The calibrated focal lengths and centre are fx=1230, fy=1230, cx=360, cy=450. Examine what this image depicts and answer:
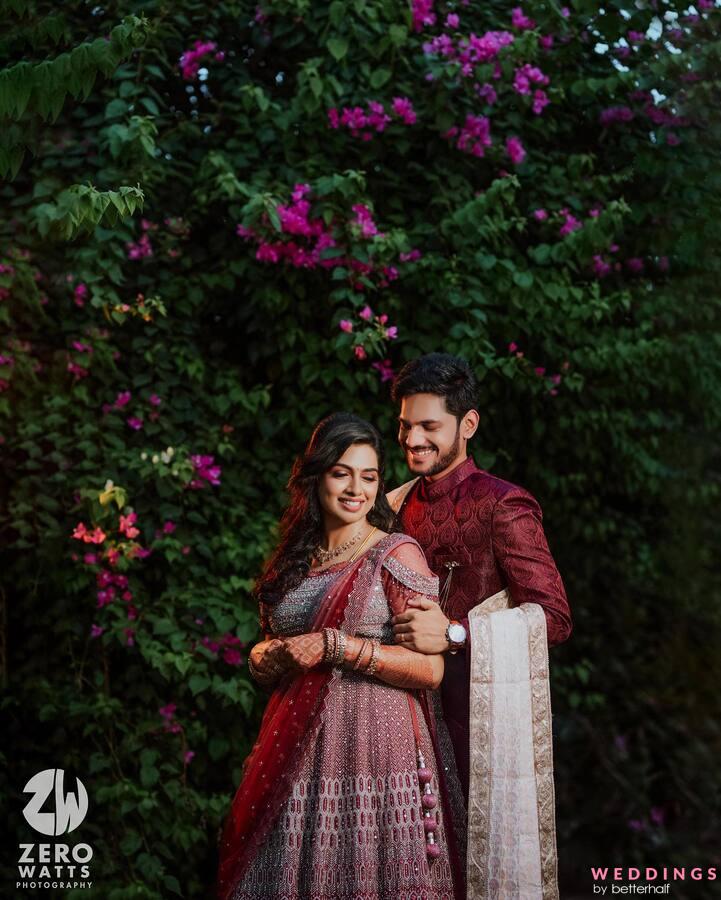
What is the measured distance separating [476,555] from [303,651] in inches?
24.6

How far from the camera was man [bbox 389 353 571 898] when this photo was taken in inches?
119

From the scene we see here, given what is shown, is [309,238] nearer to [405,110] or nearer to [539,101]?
[405,110]

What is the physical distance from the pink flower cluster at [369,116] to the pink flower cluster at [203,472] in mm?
1564

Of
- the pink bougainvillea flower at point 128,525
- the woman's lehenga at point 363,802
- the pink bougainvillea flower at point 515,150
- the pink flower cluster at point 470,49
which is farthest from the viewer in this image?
the pink bougainvillea flower at point 515,150

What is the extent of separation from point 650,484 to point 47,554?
302 centimetres

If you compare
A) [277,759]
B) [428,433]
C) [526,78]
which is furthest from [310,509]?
[526,78]

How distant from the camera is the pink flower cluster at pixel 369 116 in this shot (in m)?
5.39

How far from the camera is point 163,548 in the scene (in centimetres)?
518

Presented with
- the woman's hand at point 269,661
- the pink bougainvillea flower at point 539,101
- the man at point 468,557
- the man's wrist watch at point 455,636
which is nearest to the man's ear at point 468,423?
the man at point 468,557

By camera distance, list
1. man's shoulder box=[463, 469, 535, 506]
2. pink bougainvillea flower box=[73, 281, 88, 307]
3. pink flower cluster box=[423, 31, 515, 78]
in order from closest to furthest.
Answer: man's shoulder box=[463, 469, 535, 506] < pink bougainvillea flower box=[73, 281, 88, 307] < pink flower cluster box=[423, 31, 515, 78]

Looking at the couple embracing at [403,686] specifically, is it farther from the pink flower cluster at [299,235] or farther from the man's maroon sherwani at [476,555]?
the pink flower cluster at [299,235]

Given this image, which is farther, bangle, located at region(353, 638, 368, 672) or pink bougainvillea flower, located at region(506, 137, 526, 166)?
pink bougainvillea flower, located at region(506, 137, 526, 166)

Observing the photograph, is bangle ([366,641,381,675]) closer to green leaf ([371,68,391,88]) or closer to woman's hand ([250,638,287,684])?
woman's hand ([250,638,287,684])

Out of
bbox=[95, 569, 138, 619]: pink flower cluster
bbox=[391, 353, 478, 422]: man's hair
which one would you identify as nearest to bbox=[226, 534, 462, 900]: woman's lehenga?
bbox=[391, 353, 478, 422]: man's hair
